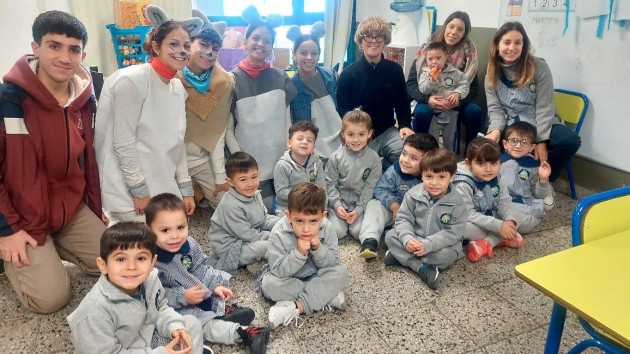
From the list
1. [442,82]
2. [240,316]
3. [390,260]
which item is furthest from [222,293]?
[442,82]

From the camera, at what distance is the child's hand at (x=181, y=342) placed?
136 cm

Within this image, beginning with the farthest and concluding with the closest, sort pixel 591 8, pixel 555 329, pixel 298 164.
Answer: pixel 591 8, pixel 298 164, pixel 555 329

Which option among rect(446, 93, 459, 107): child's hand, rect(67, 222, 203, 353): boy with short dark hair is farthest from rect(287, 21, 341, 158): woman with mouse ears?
rect(67, 222, 203, 353): boy with short dark hair

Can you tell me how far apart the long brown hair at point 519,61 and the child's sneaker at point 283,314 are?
2.08m

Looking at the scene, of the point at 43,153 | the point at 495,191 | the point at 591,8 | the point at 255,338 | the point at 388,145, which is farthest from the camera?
the point at 388,145

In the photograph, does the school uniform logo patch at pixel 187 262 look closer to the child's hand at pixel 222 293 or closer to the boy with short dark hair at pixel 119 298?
the child's hand at pixel 222 293

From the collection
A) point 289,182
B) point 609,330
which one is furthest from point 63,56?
point 609,330

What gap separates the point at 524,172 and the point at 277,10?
3.65m

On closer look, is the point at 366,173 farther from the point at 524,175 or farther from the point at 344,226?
the point at 524,175

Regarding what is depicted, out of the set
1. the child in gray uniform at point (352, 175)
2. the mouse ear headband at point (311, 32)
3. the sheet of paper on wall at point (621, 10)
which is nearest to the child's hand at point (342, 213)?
the child in gray uniform at point (352, 175)

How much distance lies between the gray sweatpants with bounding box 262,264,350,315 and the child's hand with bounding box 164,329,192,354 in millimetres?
450

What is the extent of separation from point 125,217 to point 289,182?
844 mm

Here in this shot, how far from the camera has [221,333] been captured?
160 centimetres

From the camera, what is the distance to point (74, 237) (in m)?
1.97
